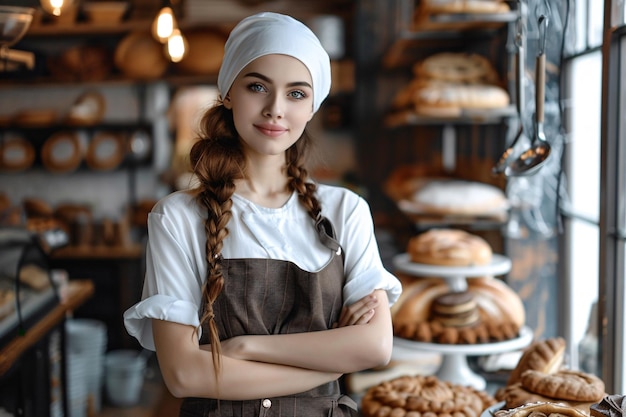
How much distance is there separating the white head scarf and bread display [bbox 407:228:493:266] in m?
1.20

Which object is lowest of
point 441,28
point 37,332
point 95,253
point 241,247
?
point 95,253

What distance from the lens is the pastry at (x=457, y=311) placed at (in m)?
2.42

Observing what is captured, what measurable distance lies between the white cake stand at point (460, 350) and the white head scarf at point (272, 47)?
3.57ft

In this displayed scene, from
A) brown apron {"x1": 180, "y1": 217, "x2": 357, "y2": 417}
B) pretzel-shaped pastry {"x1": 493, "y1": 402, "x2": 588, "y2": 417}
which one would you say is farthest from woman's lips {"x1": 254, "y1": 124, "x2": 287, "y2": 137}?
pretzel-shaped pastry {"x1": 493, "y1": 402, "x2": 588, "y2": 417}

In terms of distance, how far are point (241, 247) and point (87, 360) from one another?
10.3 ft

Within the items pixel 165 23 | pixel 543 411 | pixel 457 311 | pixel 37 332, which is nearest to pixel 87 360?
pixel 37 332

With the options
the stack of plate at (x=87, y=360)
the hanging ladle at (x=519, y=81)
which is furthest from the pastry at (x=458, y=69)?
the stack of plate at (x=87, y=360)

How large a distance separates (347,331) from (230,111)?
55cm

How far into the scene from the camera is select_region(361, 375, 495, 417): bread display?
5.68ft

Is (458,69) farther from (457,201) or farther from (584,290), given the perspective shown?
(584,290)

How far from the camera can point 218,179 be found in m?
1.55

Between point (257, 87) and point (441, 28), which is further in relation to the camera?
point (441, 28)

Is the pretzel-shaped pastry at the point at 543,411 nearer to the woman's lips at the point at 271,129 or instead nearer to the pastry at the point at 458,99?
the woman's lips at the point at 271,129

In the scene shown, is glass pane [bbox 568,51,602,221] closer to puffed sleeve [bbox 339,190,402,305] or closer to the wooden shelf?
puffed sleeve [bbox 339,190,402,305]
